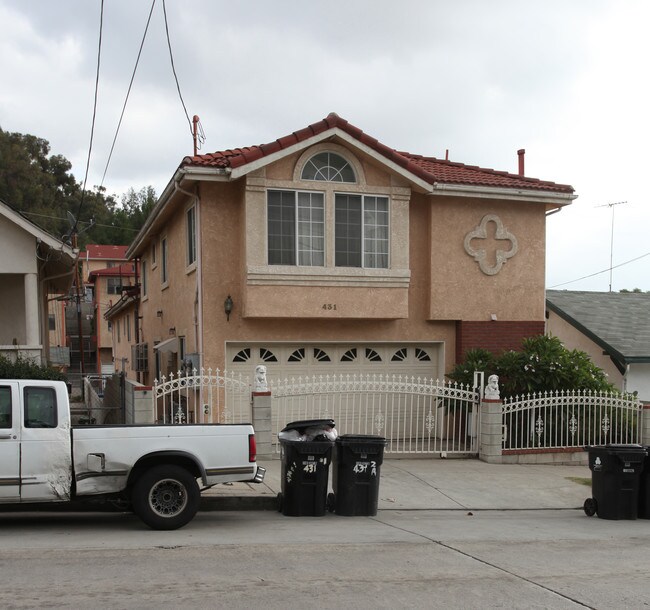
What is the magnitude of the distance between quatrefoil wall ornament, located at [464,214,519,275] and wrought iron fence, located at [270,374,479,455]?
2.83 meters

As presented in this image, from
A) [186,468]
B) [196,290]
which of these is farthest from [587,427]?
[186,468]

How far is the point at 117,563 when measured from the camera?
21.1ft

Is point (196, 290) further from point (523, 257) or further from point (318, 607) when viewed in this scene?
point (318, 607)

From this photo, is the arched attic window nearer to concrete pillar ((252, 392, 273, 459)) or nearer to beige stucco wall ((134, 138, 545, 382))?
beige stucco wall ((134, 138, 545, 382))

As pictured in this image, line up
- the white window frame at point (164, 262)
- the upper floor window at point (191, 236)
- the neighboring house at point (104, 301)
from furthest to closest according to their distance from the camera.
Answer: the neighboring house at point (104, 301), the white window frame at point (164, 262), the upper floor window at point (191, 236)

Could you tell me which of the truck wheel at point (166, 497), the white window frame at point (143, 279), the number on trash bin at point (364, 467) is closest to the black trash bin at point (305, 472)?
the number on trash bin at point (364, 467)

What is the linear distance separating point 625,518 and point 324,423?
4.42 meters

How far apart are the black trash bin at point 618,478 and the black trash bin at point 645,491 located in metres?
0.11

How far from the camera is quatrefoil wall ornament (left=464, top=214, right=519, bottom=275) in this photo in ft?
52.9

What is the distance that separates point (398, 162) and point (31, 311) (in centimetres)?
788

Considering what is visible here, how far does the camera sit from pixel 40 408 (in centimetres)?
796

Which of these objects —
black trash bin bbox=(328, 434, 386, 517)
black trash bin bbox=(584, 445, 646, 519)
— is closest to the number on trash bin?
black trash bin bbox=(328, 434, 386, 517)

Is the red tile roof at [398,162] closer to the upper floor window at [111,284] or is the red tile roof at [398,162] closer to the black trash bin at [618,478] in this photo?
the black trash bin at [618,478]

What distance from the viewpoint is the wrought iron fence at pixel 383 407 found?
1337cm
